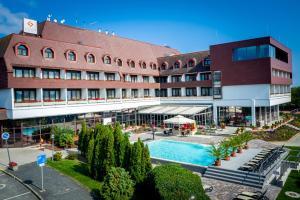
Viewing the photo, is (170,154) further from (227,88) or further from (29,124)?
(227,88)

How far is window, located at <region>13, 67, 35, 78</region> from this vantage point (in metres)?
35.1

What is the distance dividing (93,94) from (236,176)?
30.5 metres

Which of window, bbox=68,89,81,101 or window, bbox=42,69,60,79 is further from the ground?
window, bbox=42,69,60,79

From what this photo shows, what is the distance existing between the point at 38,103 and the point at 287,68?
49152 millimetres

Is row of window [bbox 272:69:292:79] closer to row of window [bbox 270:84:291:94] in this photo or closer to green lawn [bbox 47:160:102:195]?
row of window [bbox 270:84:291:94]

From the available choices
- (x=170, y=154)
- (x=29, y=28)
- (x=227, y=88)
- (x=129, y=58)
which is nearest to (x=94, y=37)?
(x=129, y=58)

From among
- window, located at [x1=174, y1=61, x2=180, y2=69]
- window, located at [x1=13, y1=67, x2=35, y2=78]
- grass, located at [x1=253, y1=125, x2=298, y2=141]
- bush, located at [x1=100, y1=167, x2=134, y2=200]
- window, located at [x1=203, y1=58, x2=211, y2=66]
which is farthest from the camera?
window, located at [x1=174, y1=61, x2=180, y2=69]

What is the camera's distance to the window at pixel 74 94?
41675 millimetres

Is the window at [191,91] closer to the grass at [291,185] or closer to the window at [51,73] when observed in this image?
the window at [51,73]

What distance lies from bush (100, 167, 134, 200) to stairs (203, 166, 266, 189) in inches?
308

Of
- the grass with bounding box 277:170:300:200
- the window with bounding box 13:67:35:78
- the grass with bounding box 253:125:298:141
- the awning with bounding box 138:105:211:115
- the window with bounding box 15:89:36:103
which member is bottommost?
the grass with bounding box 277:170:300:200

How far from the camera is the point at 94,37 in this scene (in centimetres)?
5266

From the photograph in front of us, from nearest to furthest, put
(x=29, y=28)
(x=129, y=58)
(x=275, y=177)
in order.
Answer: (x=275, y=177) < (x=29, y=28) < (x=129, y=58)

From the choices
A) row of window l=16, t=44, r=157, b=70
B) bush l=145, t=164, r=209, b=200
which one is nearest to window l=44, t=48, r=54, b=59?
row of window l=16, t=44, r=157, b=70
